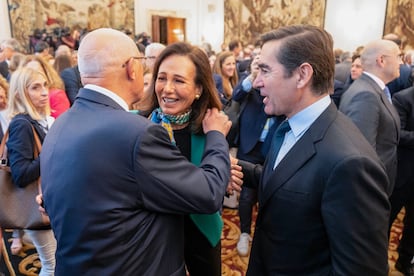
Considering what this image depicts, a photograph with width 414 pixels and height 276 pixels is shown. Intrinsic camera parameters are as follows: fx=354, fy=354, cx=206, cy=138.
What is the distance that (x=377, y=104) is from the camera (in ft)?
8.21

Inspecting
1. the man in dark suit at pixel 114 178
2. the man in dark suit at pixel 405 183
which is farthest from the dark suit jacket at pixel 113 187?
the man in dark suit at pixel 405 183

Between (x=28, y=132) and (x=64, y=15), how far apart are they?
42.9 feet

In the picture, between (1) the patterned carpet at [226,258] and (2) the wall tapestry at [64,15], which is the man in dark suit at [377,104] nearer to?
(1) the patterned carpet at [226,258]

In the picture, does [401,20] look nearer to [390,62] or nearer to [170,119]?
[390,62]

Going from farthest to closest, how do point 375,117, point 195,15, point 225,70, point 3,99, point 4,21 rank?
point 195,15 < point 4,21 < point 225,70 < point 3,99 < point 375,117

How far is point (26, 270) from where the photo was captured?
299cm

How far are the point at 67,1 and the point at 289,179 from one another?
14719 mm

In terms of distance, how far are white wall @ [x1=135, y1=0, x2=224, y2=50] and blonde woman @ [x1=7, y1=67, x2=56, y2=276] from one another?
44.4ft

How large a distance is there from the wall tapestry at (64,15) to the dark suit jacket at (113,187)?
12679mm

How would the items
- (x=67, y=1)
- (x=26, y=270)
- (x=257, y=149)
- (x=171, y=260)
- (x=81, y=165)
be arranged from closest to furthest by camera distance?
(x=81, y=165)
(x=171, y=260)
(x=26, y=270)
(x=257, y=149)
(x=67, y=1)

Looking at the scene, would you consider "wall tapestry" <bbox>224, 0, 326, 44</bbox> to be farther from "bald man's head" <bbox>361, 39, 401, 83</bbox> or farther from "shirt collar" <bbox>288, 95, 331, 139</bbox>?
"shirt collar" <bbox>288, 95, 331, 139</bbox>

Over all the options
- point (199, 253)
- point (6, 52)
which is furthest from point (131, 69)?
point (6, 52)


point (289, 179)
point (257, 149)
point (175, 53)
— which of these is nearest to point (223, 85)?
point (257, 149)

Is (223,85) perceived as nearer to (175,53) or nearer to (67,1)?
(175,53)
